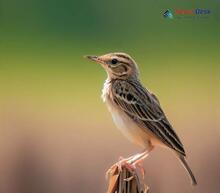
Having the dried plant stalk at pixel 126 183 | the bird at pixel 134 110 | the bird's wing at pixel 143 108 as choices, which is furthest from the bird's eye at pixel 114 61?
the dried plant stalk at pixel 126 183

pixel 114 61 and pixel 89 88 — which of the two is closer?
pixel 114 61

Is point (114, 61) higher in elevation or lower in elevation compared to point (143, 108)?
higher

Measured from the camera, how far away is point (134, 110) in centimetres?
718

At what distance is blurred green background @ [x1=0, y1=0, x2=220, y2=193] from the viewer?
11281 mm

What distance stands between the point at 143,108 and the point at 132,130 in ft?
0.74

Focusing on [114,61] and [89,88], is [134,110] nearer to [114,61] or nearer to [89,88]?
[114,61]

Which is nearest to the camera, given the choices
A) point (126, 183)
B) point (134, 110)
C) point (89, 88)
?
Answer: point (126, 183)

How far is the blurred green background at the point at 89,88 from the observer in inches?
444

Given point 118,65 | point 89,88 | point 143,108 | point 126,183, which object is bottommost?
point 126,183

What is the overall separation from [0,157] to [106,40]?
3.72m

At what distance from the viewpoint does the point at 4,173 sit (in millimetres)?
11383

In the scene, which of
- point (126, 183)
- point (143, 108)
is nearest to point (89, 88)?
point (143, 108)

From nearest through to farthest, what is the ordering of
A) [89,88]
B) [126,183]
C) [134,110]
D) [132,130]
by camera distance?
[126,183], [132,130], [134,110], [89,88]

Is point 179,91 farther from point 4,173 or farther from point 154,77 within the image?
point 4,173
